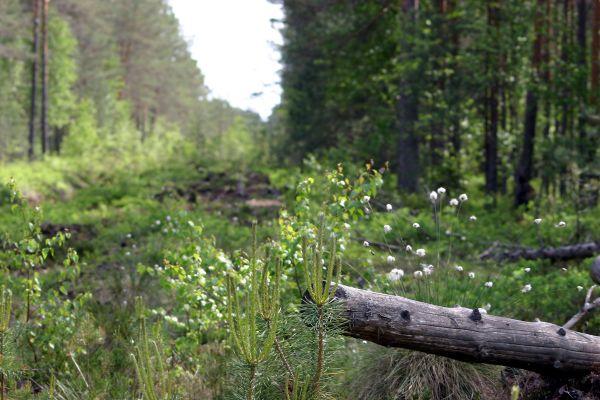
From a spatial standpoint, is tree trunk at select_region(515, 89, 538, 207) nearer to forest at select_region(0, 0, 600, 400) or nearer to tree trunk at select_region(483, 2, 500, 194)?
forest at select_region(0, 0, 600, 400)

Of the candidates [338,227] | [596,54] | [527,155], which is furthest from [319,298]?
[527,155]

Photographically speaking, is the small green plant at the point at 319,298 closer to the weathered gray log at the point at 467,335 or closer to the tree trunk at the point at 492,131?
the weathered gray log at the point at 467,335

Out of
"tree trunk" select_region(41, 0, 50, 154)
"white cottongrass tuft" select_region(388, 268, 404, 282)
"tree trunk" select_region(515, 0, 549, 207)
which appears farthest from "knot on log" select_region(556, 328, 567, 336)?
"tree trunk" select_region(41, 0, 50, 154)

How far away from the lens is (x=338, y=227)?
5.11 m

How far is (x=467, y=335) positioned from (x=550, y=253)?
5643 mm

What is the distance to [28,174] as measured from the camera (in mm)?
22406

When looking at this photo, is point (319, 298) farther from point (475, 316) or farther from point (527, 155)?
point (527, 155)

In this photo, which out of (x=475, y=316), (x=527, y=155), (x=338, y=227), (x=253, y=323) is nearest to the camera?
(x=253, y=323)

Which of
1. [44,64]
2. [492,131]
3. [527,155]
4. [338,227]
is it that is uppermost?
[44,64]

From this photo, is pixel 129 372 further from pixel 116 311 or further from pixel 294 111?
pixel 294 111

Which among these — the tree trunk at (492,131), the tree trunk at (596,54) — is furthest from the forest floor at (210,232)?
the tree trunk at (596,54)

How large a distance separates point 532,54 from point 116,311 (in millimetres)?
11764

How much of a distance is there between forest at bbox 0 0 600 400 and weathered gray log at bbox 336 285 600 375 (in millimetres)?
12

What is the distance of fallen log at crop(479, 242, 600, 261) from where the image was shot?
8703mm
